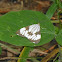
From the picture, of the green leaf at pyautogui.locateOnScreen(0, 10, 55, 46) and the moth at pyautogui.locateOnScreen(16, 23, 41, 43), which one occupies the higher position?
the green leaf at pyautogui.locateOnScreen(0, 10, 55, 46)

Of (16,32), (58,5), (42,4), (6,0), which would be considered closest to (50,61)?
(58,5)

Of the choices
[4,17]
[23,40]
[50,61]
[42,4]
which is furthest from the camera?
[42,4]

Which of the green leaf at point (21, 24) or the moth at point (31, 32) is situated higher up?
the green leaf at point (21, 24)

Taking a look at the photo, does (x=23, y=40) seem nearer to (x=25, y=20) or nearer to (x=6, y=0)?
(x=25, y=20)
